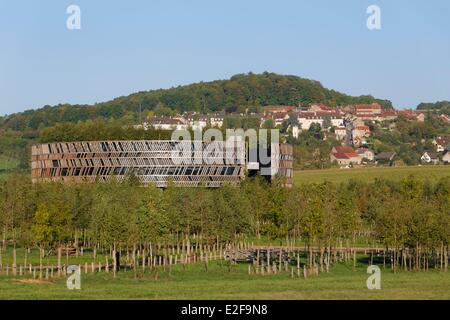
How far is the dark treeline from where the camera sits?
9619cm

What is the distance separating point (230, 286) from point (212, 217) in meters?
36.3

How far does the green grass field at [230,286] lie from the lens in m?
64.8

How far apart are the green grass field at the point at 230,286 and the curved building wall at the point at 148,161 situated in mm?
88311

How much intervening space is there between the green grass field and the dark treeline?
460 cm

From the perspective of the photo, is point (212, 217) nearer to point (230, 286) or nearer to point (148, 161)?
point (230, 286)

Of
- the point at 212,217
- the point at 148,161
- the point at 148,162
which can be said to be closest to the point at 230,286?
the point at 212,217

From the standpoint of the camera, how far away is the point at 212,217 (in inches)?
4316

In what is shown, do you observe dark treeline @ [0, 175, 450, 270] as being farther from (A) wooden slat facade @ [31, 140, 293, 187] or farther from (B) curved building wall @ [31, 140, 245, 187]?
(B) curved building wall @ [31, 140, 245, 187]

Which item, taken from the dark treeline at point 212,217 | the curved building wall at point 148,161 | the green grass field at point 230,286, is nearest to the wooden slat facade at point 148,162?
the curved building wall at point 148,161

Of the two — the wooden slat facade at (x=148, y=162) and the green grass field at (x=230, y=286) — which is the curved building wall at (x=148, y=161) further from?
the green grass field at (x=230, y=286)
